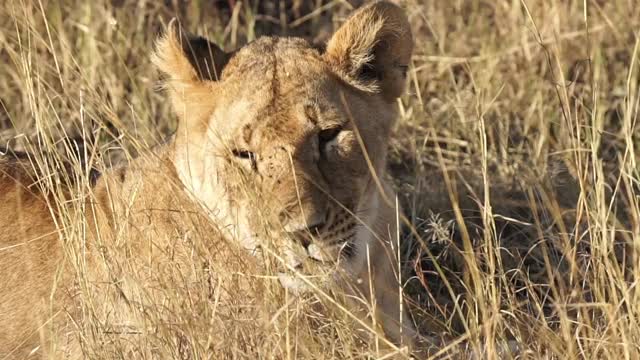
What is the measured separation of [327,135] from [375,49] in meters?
0.39

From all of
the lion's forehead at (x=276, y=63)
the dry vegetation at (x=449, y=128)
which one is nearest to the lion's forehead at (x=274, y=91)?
the lion's forehead at (x=276, y=63)

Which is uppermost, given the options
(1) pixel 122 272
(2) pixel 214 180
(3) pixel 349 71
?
(3) pixel 349 71

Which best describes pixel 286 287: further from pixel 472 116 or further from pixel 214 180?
pixel 472 116

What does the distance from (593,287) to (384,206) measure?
0.69 metres

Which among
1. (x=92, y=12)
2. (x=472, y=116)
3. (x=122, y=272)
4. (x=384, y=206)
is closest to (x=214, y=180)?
(x=122, y=272)

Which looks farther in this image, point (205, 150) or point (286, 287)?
point (205, 150)

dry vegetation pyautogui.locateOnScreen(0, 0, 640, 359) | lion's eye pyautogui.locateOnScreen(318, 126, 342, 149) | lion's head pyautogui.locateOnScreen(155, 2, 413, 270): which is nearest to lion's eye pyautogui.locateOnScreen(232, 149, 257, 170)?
lion's head pyautogui.locateOnScreen(155, 2, 413, 270)

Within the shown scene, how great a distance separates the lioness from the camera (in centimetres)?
285

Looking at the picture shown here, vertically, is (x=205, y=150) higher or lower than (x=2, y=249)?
higher

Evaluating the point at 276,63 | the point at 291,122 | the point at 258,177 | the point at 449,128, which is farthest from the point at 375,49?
the point at 449,128

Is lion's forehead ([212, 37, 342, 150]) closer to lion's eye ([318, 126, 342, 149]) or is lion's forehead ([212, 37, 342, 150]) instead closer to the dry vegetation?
lion's eye ([318, 126, 342, 149])

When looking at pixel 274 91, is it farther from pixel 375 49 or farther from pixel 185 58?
pixel 375 49

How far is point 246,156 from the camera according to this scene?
293cm

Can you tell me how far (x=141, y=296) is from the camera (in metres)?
2.87
